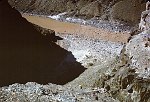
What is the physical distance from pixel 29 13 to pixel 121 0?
1022cm

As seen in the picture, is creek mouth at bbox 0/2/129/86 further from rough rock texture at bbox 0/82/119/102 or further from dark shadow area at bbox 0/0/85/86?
rough rock texture at bbox 0/82/119/102

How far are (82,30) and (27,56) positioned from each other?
10.6 m

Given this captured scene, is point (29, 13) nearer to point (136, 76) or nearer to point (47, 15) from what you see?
point (47, 15)

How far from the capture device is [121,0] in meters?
39.5

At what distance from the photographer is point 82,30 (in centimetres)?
3612

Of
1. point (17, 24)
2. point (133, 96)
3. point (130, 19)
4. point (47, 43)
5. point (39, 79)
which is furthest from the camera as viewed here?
point (130, 19)

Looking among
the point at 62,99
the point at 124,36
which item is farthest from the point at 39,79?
the point at 124,36

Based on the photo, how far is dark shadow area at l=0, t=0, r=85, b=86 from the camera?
23859 mm

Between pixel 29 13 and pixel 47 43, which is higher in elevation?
pixel 29 13

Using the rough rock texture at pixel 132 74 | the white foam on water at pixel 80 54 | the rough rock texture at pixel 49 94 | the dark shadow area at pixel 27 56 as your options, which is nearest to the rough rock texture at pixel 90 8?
the white foam on water at pixel 80 54

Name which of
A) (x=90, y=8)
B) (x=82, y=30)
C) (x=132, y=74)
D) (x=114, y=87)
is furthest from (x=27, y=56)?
(x=90, y=8)

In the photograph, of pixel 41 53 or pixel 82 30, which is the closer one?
pixel 41 53

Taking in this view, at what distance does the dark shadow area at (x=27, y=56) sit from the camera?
23.9 meters

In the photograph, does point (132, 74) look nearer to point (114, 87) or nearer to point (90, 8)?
point (114, 87)
